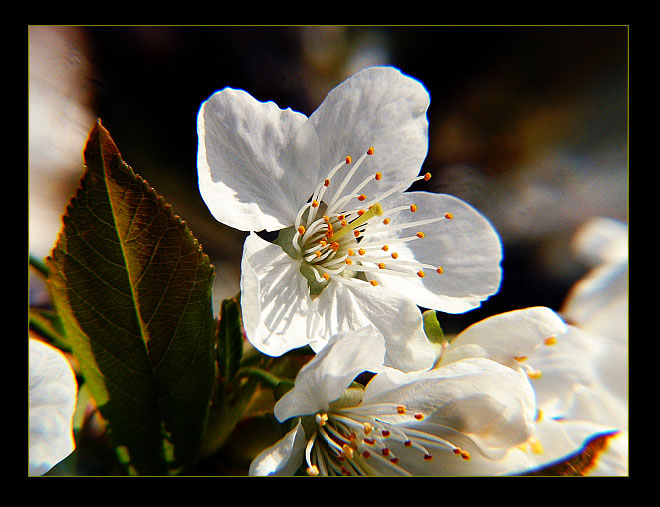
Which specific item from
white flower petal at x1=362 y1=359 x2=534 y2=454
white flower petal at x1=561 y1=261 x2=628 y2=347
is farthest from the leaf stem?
white flower petal at x1=561 y1=261 x2=628 y2=347

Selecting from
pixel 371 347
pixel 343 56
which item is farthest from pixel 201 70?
pixel 371 347

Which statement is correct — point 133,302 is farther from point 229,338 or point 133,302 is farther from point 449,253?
point 449,253

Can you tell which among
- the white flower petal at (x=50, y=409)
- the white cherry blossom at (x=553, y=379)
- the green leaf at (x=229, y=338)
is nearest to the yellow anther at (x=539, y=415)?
the white cherry blossom at (x=553, y=379)

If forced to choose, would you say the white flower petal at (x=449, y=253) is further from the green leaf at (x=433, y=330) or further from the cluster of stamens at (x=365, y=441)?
the cluster of stamens at (x=365, y=441)

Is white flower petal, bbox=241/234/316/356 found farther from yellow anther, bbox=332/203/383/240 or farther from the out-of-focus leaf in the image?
the out-of-focus leaf

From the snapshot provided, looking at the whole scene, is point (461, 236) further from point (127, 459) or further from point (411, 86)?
point (127, 459)

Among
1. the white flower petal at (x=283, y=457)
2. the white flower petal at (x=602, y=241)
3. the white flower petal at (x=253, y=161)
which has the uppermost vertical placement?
the white flower petal at (x=253, y=161)

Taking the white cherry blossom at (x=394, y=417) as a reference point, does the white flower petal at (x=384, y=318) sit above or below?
above
